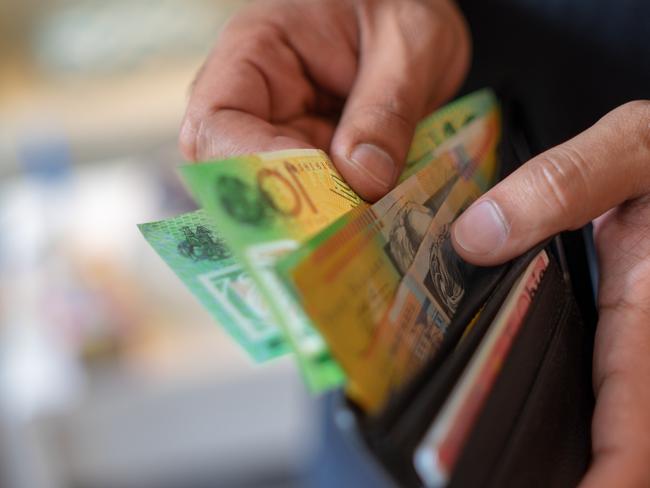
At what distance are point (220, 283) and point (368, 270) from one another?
0.35ft

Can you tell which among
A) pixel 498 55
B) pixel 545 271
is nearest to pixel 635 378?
pixel 545 271

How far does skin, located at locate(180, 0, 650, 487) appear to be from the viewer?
Result: 1.60 feet

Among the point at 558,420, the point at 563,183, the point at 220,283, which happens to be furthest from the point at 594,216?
the point at 220,283

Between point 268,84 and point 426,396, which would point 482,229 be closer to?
point 426,396

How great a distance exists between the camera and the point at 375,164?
55cm

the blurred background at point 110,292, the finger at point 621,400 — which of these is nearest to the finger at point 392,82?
the finger at point 621,400

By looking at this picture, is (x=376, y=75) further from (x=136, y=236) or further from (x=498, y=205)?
(x=136, y=236)

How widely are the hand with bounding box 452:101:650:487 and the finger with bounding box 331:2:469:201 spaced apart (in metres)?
0.10

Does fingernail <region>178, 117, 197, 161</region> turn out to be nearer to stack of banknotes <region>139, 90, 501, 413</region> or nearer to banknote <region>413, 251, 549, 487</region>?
stack of banknotes <region>139, 90, 501, 413</region>

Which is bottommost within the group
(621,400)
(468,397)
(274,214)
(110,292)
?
(110,292)

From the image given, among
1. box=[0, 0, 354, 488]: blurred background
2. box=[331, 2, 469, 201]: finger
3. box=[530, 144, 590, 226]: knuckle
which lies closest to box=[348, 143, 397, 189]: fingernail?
box=[331, 2, 469, 201]: finger

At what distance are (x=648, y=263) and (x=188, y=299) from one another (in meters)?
1.36

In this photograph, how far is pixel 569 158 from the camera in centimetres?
50

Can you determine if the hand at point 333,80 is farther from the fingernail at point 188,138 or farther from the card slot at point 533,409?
the card slot at point 533,409
